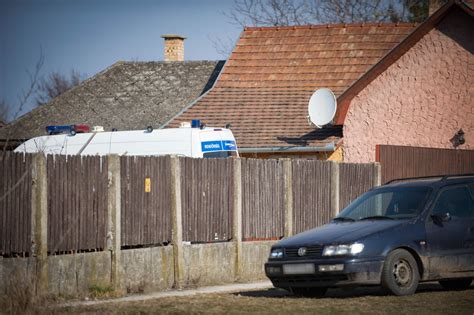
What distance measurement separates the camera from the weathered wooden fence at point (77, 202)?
14688 mm

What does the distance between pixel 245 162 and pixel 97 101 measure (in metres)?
18.8

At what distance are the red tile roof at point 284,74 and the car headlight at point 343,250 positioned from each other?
1337 cm

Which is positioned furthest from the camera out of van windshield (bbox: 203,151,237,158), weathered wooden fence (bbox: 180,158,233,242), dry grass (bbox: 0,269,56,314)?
van windshield (bbox: 203,151,237,158)

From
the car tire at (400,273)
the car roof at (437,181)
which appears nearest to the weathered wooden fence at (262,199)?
the car roof at (437,181)

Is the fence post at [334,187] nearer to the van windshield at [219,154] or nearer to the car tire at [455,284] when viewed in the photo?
the van windshield at [219,154]

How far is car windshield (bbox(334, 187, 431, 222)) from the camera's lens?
15.0 metres

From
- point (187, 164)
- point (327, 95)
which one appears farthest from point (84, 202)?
point (327, 95)

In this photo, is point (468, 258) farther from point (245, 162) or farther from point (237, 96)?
point (237, 96)

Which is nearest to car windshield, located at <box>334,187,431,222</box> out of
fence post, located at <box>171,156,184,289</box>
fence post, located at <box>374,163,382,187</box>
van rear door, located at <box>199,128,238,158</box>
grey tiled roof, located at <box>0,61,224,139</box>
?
fence post, located at <box>171,156,184,289</box>

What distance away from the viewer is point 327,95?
25.7 metres

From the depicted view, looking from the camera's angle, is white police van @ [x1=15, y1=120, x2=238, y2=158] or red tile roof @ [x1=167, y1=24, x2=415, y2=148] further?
red tile roof @ [x1=167, y1=24, x2=415, y2=148]

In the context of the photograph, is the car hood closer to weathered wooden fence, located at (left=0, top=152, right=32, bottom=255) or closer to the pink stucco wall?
weathered wooden fence, located at (left=0, top=152, right=32, bottom=255)

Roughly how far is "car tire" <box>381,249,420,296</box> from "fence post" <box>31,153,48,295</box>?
4590mm

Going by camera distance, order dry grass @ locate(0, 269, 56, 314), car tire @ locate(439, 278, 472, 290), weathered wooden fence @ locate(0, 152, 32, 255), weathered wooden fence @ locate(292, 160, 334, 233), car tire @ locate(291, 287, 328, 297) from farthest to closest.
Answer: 1. weathered wooden fence @ locate(292, 160, 334, 233)
2. car tire @ locate(439, 278, 472, 290)
3. car tire @ locate(291, 287, 328, 297)
4. weathered wooden fence @ locate(0, 152, 32, 255)
5. dry grass @ locate(0, 269, 56, 314)
